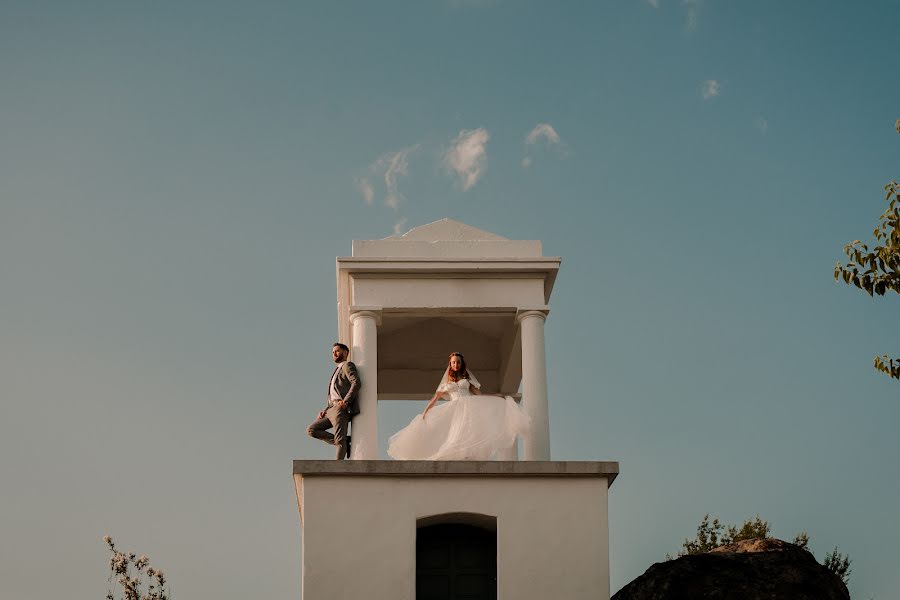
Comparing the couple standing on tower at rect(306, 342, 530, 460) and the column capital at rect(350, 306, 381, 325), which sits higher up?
the column capital at rect(350, 306, 381, 325)

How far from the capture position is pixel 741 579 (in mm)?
26203

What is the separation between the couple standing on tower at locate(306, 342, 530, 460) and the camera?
82.8 feet

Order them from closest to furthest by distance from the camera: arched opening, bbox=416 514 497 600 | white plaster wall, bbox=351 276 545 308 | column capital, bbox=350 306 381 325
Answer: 1. arched opening, bbox=416 514 497 600
2. column capital, bbox=350 306 381 325
3. white plaster wall, bbox=351 276 545 308

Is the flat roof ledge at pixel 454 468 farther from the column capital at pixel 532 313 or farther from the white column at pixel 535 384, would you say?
the column capital at pixel 532 313

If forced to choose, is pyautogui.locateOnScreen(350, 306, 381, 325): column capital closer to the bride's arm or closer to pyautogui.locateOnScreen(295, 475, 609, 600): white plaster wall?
the bride's arm

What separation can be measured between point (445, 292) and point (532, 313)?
1534 mm

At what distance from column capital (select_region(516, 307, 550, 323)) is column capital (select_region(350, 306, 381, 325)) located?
242 centimetres

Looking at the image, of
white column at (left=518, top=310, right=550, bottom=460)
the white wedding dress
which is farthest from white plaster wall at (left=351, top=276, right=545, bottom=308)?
the white wedding dress

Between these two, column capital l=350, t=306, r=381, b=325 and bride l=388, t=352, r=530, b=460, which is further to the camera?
column capital l=350, t=306, r=381, b=325

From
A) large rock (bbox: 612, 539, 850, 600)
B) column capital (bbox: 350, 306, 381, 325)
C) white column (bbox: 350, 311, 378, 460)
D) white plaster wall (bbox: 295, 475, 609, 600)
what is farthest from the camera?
column capital (bbox: 350, 306, 381, 325)

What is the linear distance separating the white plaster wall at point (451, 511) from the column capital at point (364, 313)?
3.48 m

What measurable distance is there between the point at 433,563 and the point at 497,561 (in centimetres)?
150

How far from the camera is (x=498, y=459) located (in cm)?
2525

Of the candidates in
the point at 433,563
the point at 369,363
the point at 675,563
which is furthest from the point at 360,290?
the point at 675,563
